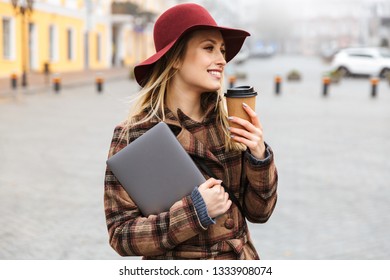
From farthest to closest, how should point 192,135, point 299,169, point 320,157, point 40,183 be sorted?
1. point 320,157
2. point 299,169
3. point 40,183
4. point 192,135

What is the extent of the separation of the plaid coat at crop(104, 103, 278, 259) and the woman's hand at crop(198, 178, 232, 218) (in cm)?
4

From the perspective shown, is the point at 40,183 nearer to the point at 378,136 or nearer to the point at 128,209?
the point at 128,209

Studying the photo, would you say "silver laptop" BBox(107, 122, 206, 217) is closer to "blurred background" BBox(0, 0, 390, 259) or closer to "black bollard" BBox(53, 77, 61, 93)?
"blurred background" BBox(0, 0, 390, 259)

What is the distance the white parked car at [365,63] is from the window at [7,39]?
1714 cm

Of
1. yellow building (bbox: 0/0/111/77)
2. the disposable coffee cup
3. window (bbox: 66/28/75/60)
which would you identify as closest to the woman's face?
the disposable coffee cup

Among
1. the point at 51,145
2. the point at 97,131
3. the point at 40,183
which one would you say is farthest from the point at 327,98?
the point at 40,183

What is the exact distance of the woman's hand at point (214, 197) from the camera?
5.81 ft

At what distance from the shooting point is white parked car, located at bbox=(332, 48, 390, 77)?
3453 centimetres

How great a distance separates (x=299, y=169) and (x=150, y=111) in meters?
6.92

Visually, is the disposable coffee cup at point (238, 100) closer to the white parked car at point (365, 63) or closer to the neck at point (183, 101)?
the neck at point (183, 101)

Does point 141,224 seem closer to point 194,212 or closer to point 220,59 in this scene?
point 194,212

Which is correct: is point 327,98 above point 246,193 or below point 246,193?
below
